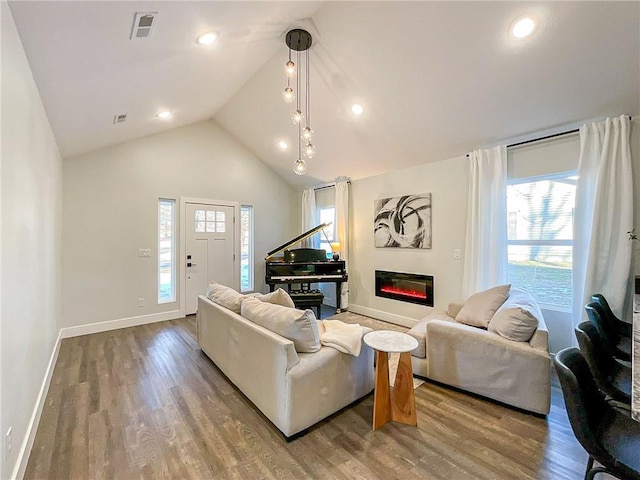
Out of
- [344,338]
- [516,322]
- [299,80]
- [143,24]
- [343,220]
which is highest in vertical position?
[299,80]

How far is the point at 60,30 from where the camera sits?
1690 millimetres

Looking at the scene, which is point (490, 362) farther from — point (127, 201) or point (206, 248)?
point (127, 201)

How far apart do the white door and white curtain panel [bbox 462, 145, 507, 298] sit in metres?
4.20

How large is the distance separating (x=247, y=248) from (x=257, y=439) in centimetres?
438

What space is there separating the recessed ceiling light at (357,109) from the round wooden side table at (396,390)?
2947mm

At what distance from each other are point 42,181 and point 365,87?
3.43 metres

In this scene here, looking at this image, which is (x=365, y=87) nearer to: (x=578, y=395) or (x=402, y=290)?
(x=402, y=290)

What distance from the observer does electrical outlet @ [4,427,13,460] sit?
1.47 m

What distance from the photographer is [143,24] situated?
189 centimetres

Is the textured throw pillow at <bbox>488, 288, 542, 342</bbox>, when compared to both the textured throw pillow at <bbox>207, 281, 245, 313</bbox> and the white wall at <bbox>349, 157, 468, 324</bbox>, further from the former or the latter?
the textured throw pillow at <bbox>207, 281, 245, 313</bbox>

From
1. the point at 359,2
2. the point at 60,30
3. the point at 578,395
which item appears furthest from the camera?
the point at 359,2

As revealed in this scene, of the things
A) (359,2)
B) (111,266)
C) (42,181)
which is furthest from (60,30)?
(111,266)

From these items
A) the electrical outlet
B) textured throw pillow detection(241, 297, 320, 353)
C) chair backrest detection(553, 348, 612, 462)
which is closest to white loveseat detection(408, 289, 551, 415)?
chair backrest detection(553, 348, 612, 462)

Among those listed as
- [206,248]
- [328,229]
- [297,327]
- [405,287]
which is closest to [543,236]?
[405,287]
